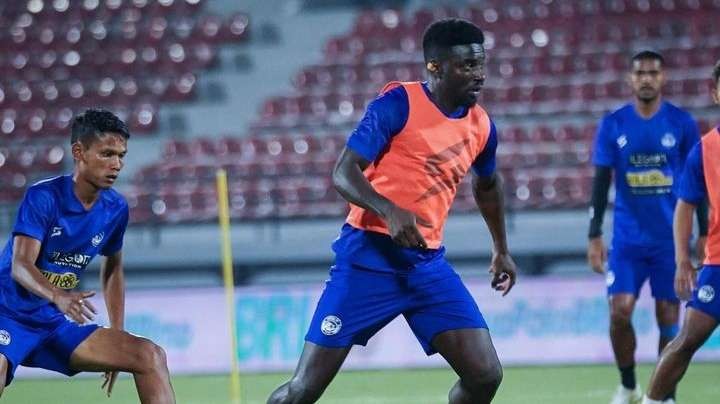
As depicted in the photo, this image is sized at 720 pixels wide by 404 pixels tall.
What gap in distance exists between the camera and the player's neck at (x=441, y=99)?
6.29 meters

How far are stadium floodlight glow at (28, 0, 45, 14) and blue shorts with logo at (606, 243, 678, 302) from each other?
15738 mm

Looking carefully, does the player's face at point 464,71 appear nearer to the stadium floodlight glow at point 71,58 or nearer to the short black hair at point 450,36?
the short black hair at point 450,36

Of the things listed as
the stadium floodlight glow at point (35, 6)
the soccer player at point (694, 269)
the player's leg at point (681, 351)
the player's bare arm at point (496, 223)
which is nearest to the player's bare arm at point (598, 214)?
the soccer player at point (694, 269)

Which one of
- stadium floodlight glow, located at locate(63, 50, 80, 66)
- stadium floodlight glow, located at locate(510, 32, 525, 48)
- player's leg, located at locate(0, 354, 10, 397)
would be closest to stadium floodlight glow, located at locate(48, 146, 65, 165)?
stadium floodlight glow, located at locate(63, 50, 80, 66)

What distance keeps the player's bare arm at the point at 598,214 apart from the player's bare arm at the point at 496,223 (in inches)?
98.9

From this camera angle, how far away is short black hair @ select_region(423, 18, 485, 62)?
20.3 ft

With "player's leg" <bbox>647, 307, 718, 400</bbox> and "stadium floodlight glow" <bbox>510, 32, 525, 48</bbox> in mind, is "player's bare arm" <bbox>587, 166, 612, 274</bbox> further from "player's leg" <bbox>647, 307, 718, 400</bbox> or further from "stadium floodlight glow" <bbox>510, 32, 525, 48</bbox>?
"stadium floodlight glow" <bbox>510, 32, 525, 48</bbox>

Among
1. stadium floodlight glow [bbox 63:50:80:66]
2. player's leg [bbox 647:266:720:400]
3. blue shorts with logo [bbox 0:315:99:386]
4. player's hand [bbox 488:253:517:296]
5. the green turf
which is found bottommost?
the green turf

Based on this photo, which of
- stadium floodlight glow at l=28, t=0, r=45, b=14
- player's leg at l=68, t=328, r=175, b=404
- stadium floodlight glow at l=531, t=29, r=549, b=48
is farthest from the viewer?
stadium floodlight glow at l=28, t=0, r=45, b=14

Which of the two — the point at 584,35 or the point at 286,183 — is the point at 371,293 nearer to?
the point at 286,183

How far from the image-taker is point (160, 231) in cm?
1769

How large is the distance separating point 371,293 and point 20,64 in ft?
54.8

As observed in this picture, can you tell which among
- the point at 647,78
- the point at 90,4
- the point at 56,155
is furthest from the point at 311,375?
the point at 90,4

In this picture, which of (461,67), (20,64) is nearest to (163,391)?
(461,67)
